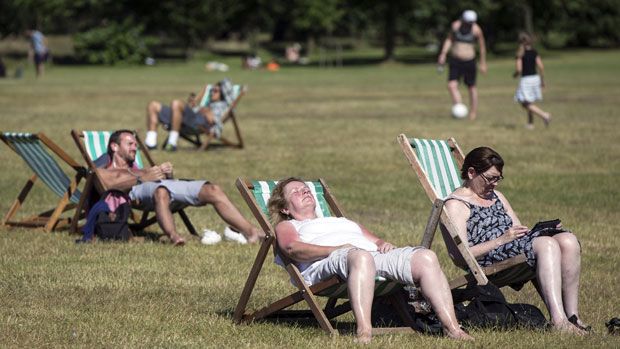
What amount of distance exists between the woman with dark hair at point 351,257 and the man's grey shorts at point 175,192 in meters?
2.86

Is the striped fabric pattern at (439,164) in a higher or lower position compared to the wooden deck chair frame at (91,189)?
higher

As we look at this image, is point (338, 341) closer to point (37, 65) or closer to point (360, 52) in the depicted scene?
point (37, 65)

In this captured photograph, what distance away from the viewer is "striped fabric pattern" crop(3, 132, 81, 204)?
10.4 m

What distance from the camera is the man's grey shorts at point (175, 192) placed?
32.2 ft

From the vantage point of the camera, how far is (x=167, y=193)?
32.0ft

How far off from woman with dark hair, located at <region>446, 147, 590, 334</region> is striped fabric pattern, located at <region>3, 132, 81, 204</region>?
440 centimetres

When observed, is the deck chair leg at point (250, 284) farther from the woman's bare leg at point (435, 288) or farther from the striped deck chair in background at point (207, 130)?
the striped deck chair in background at point (207, 130)

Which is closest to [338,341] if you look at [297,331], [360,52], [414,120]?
[297,331]

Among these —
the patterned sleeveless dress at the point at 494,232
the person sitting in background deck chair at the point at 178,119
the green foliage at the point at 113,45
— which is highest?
the patterned sleeveless dress at the point at 494,232

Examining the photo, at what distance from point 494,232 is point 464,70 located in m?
16.0

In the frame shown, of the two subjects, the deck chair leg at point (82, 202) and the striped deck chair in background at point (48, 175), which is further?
the striped deck chair in background at point (48, 175)

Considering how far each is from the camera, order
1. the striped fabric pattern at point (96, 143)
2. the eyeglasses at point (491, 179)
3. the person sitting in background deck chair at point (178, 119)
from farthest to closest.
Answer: the person sitting in background deck chair at point (178, 119)
the striped fabric pattern at point (96, 143)
the eyeglasses at point (491, 179)

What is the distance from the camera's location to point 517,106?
90.1 ft

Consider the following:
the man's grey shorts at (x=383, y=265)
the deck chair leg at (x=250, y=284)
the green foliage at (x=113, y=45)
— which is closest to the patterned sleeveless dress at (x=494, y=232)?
the man's grey shorts at (x=383, y=265)
